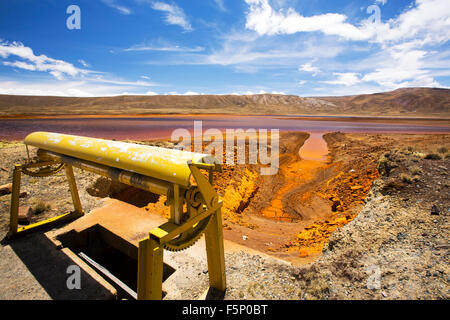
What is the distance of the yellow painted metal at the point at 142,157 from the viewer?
67.3 inches

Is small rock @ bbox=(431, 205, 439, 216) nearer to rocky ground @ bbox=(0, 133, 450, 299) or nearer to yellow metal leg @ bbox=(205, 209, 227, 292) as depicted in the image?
rocky ground @ bbox=(0, 133, 450, 299)

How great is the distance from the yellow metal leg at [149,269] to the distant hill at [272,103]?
75423 mm

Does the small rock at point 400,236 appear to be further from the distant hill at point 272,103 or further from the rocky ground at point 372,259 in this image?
the distant hill at point 272,103

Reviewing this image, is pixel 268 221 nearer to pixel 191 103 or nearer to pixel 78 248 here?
pixel 78 248

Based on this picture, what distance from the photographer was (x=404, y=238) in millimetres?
3729

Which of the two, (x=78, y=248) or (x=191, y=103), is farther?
(x=191, y=103)

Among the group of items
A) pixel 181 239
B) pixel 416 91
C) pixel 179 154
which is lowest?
pixel 181 239

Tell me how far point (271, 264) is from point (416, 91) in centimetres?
13074

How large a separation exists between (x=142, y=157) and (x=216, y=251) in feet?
4.96

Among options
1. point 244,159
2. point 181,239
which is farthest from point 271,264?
point 244,159

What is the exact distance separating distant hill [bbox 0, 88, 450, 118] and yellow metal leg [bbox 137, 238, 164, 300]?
75.4 metres

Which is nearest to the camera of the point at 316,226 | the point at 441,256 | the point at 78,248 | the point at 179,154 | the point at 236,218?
the point at 179,154

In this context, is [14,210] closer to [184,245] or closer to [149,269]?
[149,269]

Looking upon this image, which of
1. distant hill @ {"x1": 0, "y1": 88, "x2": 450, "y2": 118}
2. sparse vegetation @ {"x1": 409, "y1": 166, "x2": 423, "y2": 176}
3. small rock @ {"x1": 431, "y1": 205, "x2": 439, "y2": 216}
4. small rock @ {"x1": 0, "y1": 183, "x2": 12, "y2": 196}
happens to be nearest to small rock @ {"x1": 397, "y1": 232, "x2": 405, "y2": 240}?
small rock @ {"x1": 431, "y1": 205, "x2": 439, "y2": 216}
